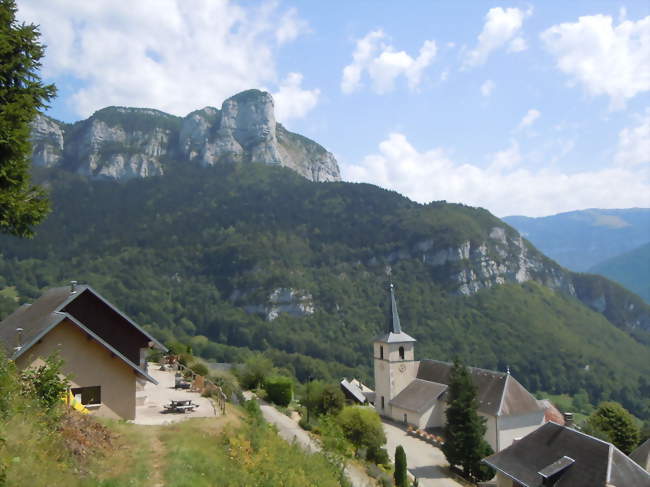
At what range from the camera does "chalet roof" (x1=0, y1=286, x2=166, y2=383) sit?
13.9 m

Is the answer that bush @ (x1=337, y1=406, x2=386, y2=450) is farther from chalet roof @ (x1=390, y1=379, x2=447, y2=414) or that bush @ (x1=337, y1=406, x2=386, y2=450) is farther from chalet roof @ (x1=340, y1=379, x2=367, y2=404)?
chalet roof @ (x1=340, y1=379, x2=367, y2=404)

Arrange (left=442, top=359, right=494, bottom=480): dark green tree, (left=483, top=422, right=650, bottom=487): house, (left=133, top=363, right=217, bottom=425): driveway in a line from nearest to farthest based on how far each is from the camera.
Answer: (left=133, top=363, right=217, bottom=425): driveway < (left=483, top=422, right=650, bottom=487): house < (left=442, top=359, right=494, bottom=480): dark green tree

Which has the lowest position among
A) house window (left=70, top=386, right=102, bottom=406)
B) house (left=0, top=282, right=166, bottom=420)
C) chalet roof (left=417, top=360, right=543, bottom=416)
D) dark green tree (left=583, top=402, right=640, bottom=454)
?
dark green tree (left=583, top=402, right=640, bottom=454)

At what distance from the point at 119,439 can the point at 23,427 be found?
3.37 metres

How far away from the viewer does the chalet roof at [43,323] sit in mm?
13883

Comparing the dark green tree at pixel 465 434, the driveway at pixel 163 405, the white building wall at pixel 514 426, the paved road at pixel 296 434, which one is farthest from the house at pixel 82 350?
the white building wall at pixel 514 426

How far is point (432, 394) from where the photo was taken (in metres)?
43.8

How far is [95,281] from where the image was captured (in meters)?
118

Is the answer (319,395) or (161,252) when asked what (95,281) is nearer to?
(161,252)

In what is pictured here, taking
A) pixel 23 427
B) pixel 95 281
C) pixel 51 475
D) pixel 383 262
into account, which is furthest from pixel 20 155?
pixel 383 262

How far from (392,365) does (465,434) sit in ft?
55.4

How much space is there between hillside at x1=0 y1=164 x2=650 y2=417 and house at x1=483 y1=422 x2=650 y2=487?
202ft

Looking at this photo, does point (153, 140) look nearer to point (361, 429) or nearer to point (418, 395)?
point (418, 395)

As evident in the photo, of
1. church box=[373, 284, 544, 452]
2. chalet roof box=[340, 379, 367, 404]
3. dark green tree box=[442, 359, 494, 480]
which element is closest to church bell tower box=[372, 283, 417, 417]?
church box=[373, 284, 544, 452]
